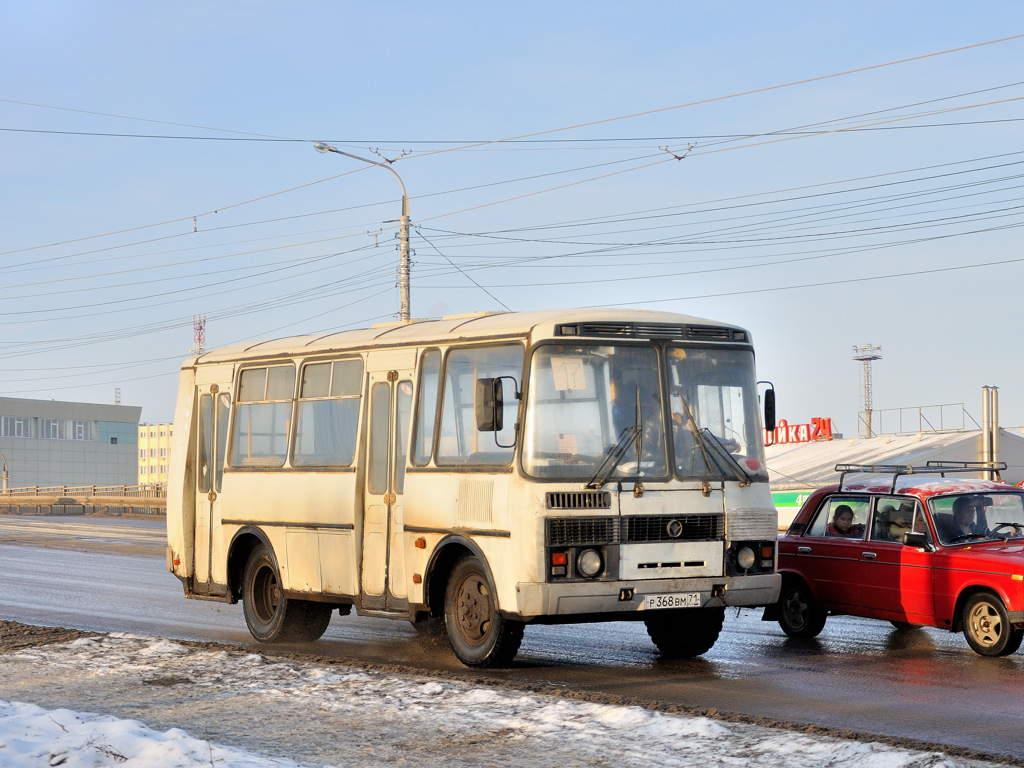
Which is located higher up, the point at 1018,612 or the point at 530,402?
the point at 530,402

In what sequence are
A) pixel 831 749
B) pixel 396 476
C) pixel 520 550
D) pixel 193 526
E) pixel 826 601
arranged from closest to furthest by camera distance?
pixel 831 749, pixel 520 550, pixel 396 476, pixel 826 601, pixel 193 526

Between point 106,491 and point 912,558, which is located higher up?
point 912,558

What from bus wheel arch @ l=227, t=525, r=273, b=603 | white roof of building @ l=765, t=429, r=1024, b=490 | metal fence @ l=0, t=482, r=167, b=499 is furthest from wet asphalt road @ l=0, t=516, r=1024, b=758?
metal fence @ l=0, t=482, r=167, b=499

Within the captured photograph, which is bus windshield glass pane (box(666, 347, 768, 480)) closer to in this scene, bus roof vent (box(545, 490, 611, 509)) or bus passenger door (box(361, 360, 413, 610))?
bus roof vent (box(545, 490, 611, 509))

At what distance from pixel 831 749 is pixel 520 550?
367 cm

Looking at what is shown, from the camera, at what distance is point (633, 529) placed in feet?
36.1

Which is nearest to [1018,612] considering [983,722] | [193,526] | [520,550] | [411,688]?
[983,722]

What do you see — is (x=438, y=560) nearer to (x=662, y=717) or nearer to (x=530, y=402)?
(x=530, y=402)

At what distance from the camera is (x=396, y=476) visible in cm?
1240

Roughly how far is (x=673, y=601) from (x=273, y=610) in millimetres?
4830

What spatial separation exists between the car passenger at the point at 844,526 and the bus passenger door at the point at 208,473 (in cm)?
635

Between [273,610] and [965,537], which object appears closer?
[965,537]

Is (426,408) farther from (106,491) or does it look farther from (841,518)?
(106,491)

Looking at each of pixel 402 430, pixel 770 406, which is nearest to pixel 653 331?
pixel 770 406
